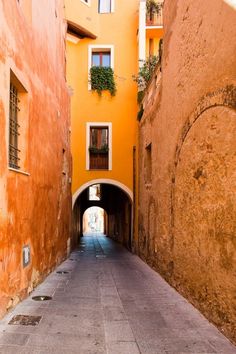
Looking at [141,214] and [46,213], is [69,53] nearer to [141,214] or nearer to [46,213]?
[141,214]

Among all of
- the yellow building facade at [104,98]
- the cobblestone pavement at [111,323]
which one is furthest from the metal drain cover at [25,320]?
the yellow building facade at [104,98]

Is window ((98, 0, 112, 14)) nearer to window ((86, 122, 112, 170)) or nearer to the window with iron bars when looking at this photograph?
window ((86, 122, 112, 170))

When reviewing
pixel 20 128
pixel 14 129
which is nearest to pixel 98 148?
pixel 20 128

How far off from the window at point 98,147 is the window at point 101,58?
2964 mm

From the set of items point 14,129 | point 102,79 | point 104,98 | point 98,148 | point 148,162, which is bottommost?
point 14,129

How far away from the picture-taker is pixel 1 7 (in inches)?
195

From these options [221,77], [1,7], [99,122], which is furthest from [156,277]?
[99,122]

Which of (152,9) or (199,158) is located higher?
(152,9)

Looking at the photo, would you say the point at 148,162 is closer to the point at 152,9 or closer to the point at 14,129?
the point at 14,129

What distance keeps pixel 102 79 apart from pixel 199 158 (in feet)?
35.2

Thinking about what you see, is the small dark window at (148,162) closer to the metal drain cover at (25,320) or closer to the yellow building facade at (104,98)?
the yellow building facade at (104,98)

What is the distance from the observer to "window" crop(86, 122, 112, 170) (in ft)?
50.8

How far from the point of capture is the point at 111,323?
5.16 m

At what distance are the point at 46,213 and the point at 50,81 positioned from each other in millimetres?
3448
